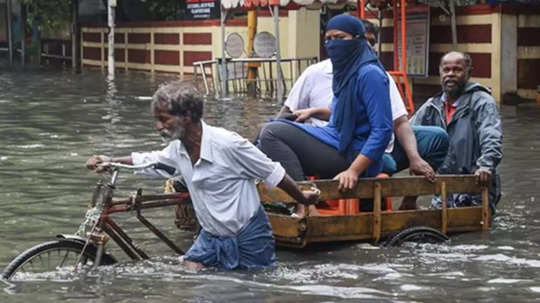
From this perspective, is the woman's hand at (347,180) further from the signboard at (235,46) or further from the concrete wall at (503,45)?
the signboard at (235,46)

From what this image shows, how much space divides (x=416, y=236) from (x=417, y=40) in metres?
14.8

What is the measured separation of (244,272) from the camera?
7375mm

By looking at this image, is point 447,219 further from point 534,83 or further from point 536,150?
point 534,83

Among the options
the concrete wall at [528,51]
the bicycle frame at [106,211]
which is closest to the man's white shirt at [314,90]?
the bicycle frame at [106,211]

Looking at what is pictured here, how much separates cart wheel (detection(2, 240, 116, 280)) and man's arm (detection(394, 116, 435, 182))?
254 centimetres

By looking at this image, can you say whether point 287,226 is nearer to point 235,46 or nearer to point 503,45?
point 503,45

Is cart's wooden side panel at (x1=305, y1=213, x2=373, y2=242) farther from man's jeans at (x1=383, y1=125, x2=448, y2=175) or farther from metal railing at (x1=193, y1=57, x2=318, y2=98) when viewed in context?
metal railing at (x1=193, y1=57, x2=318, y2=98)

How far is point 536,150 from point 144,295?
9031mm

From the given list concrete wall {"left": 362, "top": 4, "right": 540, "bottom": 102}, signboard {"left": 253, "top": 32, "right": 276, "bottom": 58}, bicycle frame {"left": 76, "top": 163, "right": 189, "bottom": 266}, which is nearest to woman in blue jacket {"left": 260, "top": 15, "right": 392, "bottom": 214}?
bicycle frame {"left": 76, "top": 163, "right": 189, "bottom": 266}

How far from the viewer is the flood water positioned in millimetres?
7258

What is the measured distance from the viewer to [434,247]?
8.84 metres

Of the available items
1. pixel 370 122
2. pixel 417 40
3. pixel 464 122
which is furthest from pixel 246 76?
pixel 370 122

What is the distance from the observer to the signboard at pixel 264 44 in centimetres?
2611

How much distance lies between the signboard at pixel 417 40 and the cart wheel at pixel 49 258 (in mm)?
16253
